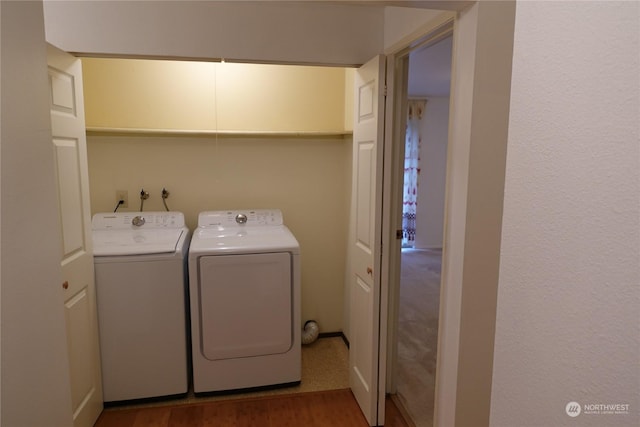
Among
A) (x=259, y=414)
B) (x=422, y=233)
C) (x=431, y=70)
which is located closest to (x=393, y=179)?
(x=259, y=414)

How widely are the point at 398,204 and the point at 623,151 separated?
160 centimetres

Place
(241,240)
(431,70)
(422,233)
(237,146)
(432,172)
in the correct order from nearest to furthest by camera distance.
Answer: (241,240) → (237,146) → (431,70) → (432,172) → (422,233)

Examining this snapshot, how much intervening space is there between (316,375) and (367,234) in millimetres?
1192

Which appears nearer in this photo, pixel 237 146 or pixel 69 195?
pixel 69 195

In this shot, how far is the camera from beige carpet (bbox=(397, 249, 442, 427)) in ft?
8.49

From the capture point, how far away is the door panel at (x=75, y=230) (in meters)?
1.99

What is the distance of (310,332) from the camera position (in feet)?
11.0

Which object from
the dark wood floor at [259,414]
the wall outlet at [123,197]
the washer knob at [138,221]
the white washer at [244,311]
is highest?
the wall outlet at [123,197]

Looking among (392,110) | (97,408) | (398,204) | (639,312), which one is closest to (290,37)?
(392,110)

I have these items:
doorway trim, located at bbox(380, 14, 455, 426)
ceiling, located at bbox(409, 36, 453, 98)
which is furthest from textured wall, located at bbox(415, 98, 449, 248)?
doorway trim, located at bbox(380, 14, 455, 426)

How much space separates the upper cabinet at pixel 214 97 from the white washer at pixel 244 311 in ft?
3.08

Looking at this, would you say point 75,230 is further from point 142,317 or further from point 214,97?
point 214,97

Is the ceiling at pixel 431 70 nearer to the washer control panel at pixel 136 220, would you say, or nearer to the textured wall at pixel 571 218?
the textured wall at pixel 571 218

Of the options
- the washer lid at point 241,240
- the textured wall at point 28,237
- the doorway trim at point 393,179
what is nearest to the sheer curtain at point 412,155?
the washer lid at point 241,240
